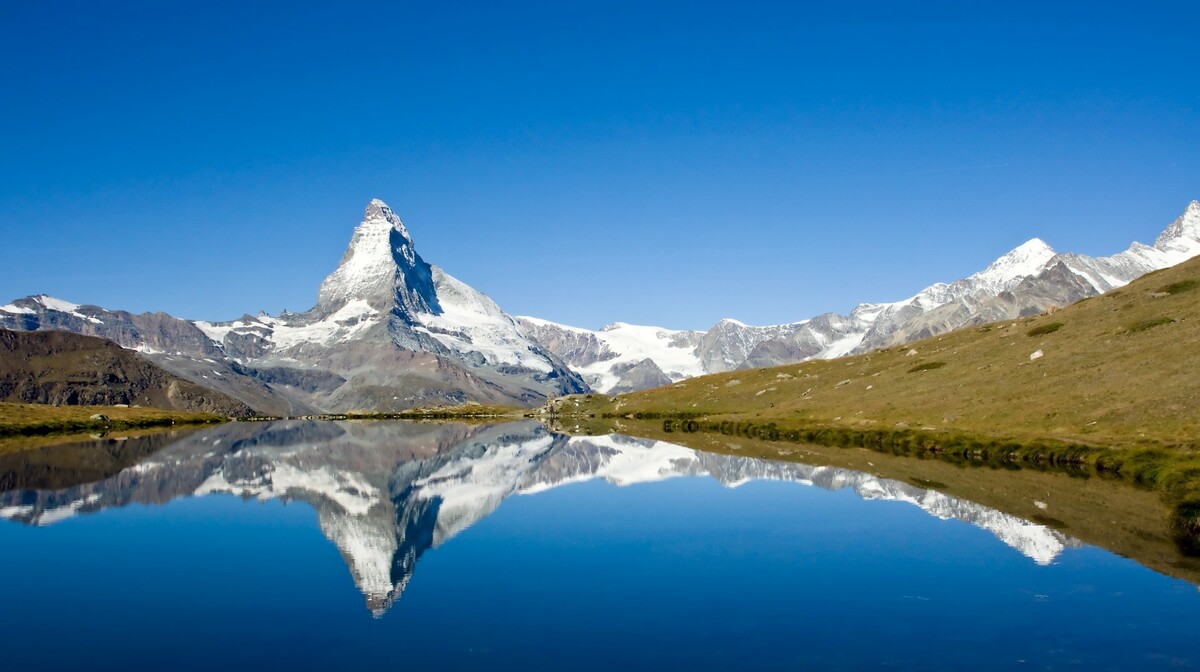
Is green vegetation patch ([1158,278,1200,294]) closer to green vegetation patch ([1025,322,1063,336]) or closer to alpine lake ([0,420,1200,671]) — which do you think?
green vegetation patch ([1025,322,1063,336])

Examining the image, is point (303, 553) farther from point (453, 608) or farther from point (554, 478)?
point (554, 478)

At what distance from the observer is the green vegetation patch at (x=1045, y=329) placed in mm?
121750

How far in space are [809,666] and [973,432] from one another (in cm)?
6960

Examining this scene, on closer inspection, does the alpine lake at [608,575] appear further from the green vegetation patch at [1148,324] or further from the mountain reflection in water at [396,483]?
the green vegetation patch at [1148,324]

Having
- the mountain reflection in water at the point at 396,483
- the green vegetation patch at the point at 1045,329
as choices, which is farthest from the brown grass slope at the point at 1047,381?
the mountain reflection in water at the point at 396,483

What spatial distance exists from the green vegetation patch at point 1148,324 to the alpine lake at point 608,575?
45.8 meters

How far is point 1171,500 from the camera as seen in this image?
45.6m

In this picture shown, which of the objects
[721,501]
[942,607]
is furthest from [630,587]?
[721,501]

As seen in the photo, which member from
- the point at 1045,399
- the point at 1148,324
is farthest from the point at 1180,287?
the point at 1045,399

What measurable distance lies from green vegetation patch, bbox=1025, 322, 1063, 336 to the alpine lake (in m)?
61.0

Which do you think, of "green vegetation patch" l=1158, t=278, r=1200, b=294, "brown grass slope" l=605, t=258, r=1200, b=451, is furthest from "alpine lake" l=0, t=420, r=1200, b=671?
"green vegetation patch" l=1158, t=278, r=1200, b=294

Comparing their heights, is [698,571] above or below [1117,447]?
below

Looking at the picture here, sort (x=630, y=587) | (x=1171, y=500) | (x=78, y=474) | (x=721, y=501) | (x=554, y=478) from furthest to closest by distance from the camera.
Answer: (x=554, y=478) < (x=78, y=474) < (x=721, y=501) < (x=1171, y=500) < (x=630, y=587)

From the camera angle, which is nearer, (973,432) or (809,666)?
(809,666)
